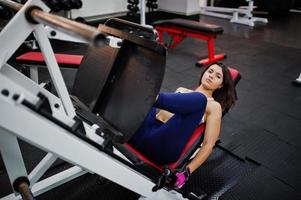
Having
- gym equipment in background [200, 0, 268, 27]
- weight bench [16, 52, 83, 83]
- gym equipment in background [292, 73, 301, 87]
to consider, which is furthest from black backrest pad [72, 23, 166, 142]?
gym equipment in background [200, 0, 268, 27]

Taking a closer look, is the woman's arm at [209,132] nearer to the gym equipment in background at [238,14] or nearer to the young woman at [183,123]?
the young woman at [183,123]

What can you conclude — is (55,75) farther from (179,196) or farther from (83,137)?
(179,196)

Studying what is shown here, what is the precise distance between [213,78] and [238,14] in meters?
4.59

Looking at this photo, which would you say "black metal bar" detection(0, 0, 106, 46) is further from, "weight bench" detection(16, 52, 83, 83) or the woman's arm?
"weight bench" detection(16, 52, 83, 83)

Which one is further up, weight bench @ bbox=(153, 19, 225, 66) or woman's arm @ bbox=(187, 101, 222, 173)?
weight bench @ bbox=(153, 19, 225, 66)

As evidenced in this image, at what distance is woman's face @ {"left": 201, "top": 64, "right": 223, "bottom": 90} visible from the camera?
4.91ft

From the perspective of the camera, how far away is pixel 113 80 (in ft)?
3.95

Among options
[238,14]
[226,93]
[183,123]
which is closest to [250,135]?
[226,93]

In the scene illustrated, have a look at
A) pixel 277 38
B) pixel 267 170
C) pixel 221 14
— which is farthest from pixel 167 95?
pixel 221 14

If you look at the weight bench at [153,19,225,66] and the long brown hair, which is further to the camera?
the weight bench at [153,19,225,66]

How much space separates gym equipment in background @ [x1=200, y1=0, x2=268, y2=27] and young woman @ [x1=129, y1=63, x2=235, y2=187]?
13.2ft

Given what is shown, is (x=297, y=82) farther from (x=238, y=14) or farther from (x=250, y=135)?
(x=238, y=14)

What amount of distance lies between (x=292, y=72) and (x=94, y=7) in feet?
11.8

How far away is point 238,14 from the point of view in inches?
218
